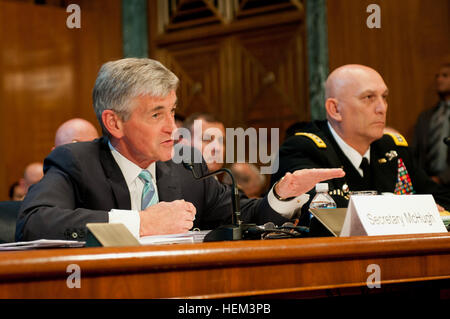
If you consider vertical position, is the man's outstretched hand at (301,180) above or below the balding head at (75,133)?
below

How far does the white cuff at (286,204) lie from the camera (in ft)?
6.42

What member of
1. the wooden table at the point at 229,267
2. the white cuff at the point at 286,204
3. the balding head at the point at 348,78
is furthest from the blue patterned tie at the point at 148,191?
the balding head at the point at 348,78

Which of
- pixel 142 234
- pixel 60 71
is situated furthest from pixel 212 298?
pixel 60 71

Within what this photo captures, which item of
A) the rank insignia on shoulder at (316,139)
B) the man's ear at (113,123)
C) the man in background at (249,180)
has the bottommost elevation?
the man in background at (249,180)

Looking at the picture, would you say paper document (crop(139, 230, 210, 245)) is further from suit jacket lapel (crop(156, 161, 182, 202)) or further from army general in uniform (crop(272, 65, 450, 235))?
army general in uniform (crop(272, 65, 450, 235))

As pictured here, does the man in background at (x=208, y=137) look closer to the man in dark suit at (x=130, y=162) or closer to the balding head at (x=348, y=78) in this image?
the balding head at (x=348, y=78)

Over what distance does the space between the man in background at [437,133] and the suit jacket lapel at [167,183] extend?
9.35ft

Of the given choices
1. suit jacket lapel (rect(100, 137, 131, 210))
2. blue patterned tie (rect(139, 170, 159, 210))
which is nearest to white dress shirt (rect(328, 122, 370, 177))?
blue patterned tie (rect(139, 170, 159, 210))

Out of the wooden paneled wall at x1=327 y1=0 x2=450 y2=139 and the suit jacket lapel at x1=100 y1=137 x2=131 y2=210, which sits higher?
the wooden paneled wall at x1=327 y1=0 x2=450 y2=139

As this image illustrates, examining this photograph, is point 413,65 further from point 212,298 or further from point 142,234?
point 212,298

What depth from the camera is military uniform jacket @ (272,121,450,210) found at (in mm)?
2695

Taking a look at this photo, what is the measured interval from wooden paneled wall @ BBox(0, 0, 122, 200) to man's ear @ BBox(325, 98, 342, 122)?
350 cm

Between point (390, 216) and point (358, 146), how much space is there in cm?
150

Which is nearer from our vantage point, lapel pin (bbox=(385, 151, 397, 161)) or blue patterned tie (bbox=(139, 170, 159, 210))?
blue patterned tie (bbox=(139, 170, 159, 210))
